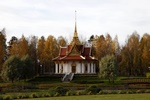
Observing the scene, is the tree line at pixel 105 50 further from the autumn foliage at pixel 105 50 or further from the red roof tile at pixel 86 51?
the red roof tile at pixel 86 51

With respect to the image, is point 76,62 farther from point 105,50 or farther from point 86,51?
point 105,50

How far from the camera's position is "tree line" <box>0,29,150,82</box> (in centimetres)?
6775

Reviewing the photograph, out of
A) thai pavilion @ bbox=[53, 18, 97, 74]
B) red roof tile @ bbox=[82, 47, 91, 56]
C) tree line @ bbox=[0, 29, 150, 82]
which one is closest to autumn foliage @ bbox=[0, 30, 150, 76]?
tree line @ bbox=[0, 29, 150, 82]

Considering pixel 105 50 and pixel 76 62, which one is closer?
pixel 76 62

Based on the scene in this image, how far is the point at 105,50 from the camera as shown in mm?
76500

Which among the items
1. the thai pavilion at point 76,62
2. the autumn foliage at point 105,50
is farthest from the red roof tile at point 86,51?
the autumn foliage at point 105,50

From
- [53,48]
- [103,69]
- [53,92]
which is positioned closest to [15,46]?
[53,48]

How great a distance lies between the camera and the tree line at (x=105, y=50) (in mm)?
67750

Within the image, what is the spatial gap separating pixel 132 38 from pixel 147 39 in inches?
135

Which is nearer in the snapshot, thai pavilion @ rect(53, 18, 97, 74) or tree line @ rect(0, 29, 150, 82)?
thai pavilion @ rect(53, 18, 97, 74)

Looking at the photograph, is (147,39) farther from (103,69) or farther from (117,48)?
(103,69)

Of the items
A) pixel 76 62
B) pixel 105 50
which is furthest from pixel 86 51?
pixel 105 50

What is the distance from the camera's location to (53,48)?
76312 millimetres

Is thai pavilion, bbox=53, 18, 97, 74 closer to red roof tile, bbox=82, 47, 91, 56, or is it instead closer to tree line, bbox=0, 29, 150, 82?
red roof tile, bbox=82, 47, 91, 56
